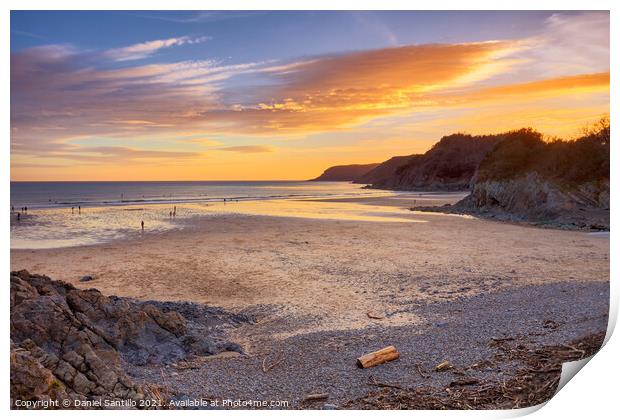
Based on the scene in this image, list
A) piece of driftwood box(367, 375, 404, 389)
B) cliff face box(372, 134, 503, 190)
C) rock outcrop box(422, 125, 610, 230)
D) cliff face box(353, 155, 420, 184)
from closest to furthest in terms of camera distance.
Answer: piece of driftwood box(367, 375, 404, 389), rock outcrop box(422, 125, 610, 230), cliff face box(372, 134, 503, 190), cliff face box(353, 155, 420, 184)

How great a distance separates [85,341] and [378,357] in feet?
12.3

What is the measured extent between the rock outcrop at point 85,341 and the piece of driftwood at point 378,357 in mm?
2184

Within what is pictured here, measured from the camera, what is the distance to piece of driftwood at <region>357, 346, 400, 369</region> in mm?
6285

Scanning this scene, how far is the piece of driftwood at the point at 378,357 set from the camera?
6.29 metres

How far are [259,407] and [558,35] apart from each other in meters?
7.35

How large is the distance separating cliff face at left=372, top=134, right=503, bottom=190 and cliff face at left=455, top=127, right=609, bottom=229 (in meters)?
49.7

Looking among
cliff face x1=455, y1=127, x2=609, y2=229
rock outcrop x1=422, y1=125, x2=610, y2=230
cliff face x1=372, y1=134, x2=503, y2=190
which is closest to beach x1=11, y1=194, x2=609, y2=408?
cliff face x1=455, y1=127, x2=609, y2=229

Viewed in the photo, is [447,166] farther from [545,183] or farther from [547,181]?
[545,183]

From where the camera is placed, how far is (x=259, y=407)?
558 cm

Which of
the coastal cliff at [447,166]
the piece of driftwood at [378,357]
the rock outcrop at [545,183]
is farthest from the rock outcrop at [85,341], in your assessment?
the coastal cliff at [447,166]

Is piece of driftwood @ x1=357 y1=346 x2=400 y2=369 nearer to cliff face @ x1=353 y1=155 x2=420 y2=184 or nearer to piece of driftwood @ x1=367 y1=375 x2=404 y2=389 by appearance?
piece of driftwood @ x1=367 y1=375 x2=404 y2=389

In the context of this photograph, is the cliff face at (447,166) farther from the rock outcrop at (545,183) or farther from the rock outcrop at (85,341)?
the rock outcrop at (85,341)

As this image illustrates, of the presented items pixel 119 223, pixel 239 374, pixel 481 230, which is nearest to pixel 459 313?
pixel 239 374
